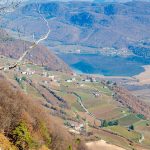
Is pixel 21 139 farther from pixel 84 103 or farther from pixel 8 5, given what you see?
pixel 84 103

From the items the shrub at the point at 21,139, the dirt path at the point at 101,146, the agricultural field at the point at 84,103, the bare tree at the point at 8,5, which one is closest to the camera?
the bare tree at the point at 8,5

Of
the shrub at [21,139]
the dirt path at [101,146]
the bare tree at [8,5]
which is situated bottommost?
the dirt path at [101,146]

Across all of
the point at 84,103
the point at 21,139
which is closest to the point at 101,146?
the point at 21,139

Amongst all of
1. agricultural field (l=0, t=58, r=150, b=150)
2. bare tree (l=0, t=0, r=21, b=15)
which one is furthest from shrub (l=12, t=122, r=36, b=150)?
agricultural field (l=0, t=58, r=150, b=150)

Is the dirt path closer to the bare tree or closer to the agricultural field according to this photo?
the agricultural field

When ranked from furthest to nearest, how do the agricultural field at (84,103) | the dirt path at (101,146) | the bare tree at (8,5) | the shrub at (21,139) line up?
the agricultural field at (84,103) → the dirt path at (101,146) → the shrub at (21,139) → the bare tree at (8,5)

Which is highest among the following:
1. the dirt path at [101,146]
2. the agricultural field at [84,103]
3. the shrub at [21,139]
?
the shrub at [21,139]

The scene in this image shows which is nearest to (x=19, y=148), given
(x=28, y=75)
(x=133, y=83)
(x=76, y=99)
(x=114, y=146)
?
(x=114, y=146)

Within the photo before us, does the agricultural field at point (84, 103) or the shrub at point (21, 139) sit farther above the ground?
the shrub at point (21, 139)

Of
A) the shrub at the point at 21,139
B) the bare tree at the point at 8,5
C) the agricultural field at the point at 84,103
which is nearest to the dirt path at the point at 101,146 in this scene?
the agricultural field at the point at 84,103

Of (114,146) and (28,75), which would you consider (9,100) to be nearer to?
(114,146)

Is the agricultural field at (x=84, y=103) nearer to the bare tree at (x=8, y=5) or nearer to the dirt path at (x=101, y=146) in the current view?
the dirt path at (x=101, y=146)

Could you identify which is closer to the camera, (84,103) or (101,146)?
(101,146)

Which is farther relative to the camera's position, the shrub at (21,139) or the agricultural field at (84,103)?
the agricultural field at (84,103)
